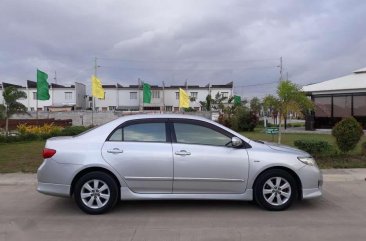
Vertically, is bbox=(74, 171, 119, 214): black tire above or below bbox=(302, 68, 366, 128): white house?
below

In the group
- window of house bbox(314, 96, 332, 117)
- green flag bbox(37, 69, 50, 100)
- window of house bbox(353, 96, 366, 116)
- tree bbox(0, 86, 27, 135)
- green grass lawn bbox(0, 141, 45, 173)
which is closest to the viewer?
green grass lawn bbox(0, 141, 45, 173)

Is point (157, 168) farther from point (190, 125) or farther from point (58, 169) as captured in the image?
point (58, 169)

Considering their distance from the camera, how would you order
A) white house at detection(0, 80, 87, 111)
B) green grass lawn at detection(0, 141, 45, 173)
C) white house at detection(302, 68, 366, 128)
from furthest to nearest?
white house at detection(0, 80, 87, 111) → white house at detection(302, 68, 366, 128) → green grass lawn at detection(0, 141, 45, 173)

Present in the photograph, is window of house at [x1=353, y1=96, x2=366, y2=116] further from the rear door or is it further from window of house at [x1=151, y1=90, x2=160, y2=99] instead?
window of house at [x1=151, y1=90, x2=160, y2=99]

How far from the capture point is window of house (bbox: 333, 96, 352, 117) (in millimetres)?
30438

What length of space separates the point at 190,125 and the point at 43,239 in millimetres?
2924

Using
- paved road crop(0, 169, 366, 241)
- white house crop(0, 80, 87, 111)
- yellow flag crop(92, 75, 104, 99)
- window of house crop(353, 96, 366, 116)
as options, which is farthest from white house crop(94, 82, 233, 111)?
paved road crop(0, 169, 366, 241)

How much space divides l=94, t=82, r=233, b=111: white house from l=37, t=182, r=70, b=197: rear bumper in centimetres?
6979

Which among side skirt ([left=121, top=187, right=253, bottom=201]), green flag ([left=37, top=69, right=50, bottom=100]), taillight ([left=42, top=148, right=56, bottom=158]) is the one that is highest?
green flag ([left=37, top=69, right=50, bottom=100])

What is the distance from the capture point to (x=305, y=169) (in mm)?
7344

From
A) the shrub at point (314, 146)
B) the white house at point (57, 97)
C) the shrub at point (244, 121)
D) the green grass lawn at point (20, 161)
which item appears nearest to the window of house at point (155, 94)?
the white house at point (57, 97)

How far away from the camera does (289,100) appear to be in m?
16.6

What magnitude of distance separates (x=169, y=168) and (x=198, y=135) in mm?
748

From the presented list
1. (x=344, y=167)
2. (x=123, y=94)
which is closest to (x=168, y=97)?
(x=123, y=94)
